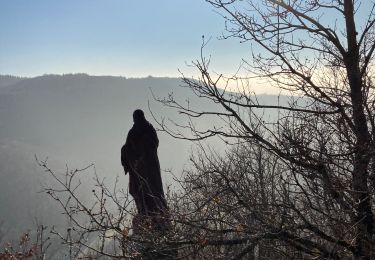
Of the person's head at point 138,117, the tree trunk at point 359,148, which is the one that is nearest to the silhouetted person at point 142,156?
the person's head at point 138,117

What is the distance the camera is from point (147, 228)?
469cm

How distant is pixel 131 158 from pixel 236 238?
2.89 meters

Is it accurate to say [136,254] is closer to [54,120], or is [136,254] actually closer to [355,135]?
[355,135]

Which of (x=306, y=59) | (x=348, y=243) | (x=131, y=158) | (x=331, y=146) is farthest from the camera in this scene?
(x=131, y=158)

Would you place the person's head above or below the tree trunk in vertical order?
above

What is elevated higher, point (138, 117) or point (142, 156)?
point (138, 117)

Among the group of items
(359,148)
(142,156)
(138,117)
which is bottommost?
(359,148)

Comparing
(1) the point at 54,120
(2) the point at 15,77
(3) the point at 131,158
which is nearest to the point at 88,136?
(1) the point at 54,120

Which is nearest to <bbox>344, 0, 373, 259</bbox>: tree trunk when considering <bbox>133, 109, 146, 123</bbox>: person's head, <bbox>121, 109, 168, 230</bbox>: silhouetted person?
<bbox>121, 109, 168, 230</bbox>: silhouetted person

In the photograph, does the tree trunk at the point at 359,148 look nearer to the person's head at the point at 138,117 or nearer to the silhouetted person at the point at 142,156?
the silhouetted person at the point at 142,156

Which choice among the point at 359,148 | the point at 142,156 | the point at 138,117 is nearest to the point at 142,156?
the point at 142,156

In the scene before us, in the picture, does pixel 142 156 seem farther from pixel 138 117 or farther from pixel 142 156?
pixel 138 117

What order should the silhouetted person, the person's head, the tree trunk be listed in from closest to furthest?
the tree trunk, the silhouetted person, the person's head

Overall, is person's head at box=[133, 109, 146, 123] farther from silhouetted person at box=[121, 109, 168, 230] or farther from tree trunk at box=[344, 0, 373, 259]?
tree trunk at box=[344, 0, 373, 259]
